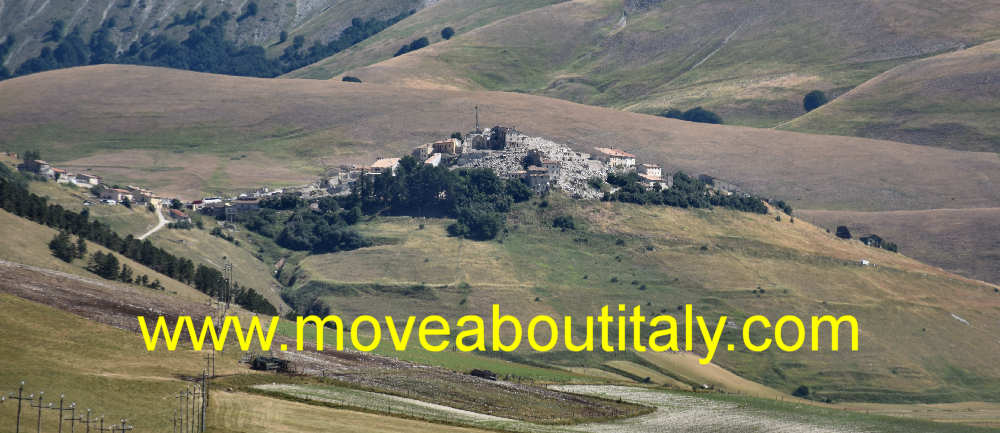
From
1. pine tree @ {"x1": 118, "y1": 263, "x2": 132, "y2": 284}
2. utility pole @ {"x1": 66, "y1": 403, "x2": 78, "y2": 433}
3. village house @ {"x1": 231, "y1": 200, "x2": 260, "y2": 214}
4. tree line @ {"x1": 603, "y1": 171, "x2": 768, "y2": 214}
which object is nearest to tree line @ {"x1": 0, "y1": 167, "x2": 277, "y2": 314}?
pine tree @ {"x1": 118, "y1": 263, "x2": 132, "y2": 284}

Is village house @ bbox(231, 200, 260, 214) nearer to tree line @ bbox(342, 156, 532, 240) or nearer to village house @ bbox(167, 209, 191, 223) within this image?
village house @ bbox(167, 209, 191, 223)

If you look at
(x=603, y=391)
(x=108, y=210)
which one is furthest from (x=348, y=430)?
(x=108, y=210)

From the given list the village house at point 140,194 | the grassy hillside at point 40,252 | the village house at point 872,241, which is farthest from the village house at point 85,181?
the village house at point 872,241

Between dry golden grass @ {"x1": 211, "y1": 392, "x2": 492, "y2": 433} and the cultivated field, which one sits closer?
dry golden grass @ {"x1": 211, "y1": 392, "x2": 492, "y2": 433}

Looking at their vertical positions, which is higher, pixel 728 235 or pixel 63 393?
pixel 728 235

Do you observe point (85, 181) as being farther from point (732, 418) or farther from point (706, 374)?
point (732, 418)

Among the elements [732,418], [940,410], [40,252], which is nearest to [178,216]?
[40,252]

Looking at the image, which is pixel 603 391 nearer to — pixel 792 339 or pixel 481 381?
pixel 481 381
